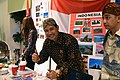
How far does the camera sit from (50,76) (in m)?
1.61

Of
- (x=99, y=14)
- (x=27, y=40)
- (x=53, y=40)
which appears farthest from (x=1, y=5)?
(x=53, y=40)

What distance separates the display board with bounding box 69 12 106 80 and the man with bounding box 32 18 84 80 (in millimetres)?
914

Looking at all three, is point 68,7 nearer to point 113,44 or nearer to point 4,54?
point 4,54

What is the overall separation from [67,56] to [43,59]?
1.13 feet

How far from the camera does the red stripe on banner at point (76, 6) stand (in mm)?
2619

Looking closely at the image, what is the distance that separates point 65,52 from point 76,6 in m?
1.39

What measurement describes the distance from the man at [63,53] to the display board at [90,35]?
914 mm

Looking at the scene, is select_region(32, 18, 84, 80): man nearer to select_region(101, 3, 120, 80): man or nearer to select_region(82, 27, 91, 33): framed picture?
select_region(101, 3, 120, 80): man

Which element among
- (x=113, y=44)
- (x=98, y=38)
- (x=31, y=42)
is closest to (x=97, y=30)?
(x=98, y=38)

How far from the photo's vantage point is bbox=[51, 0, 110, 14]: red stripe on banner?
2619mm

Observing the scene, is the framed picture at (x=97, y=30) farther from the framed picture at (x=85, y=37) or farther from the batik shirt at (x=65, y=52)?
the batik shirt at (x=65, y=52)

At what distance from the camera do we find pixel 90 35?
2807 millimetres

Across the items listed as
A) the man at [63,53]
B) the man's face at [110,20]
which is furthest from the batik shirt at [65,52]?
the man's face at [110,20]

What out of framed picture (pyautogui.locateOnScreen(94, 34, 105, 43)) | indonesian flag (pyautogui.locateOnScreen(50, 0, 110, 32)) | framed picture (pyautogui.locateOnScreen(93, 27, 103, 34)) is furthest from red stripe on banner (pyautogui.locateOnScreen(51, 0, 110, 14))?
framed picture (pyautogui.locateOnScreen(94, 34, 105, 43))
